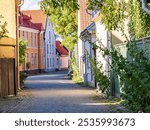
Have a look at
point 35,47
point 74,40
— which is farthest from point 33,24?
point 74,40

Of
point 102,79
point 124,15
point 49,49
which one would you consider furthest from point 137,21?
point 49,49

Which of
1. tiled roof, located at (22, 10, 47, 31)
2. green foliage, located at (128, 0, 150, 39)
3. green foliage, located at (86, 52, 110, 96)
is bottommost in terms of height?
green foliage, located at (86, 52, 110, 96)

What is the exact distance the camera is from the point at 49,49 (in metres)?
56.8

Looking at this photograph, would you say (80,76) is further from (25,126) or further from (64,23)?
(25,126)

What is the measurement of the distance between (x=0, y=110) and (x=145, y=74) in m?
4.96

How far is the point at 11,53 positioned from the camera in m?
17.1

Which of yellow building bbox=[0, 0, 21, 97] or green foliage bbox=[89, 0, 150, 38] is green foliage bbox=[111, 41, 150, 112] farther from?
yellow building bbox=[0, 0, 21, 97]

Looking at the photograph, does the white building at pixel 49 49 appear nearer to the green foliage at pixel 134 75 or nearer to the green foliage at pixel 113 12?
the green foliage at pixel 113 12

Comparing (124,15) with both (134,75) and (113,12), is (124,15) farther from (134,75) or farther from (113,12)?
(134,75)

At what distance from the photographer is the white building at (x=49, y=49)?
2127 inches

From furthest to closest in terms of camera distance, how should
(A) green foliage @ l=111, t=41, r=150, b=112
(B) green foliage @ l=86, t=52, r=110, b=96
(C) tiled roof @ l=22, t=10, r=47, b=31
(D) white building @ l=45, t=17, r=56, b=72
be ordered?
(D) white building @ l=45, t=17, r=56, b=72 → (C) tiled roof @ l=22, t=10, r=47, b=31 → (B) green foliage @ l=86, t=52, r=110, b=96 → (A) green foliage @ l=111, t=41, r=150, b=112

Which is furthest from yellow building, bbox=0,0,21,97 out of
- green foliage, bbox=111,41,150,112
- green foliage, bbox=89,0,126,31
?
green foliage, bbox=111,41,150,112

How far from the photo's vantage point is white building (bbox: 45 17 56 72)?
54.0m

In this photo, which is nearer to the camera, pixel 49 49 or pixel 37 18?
pixel 37 18
